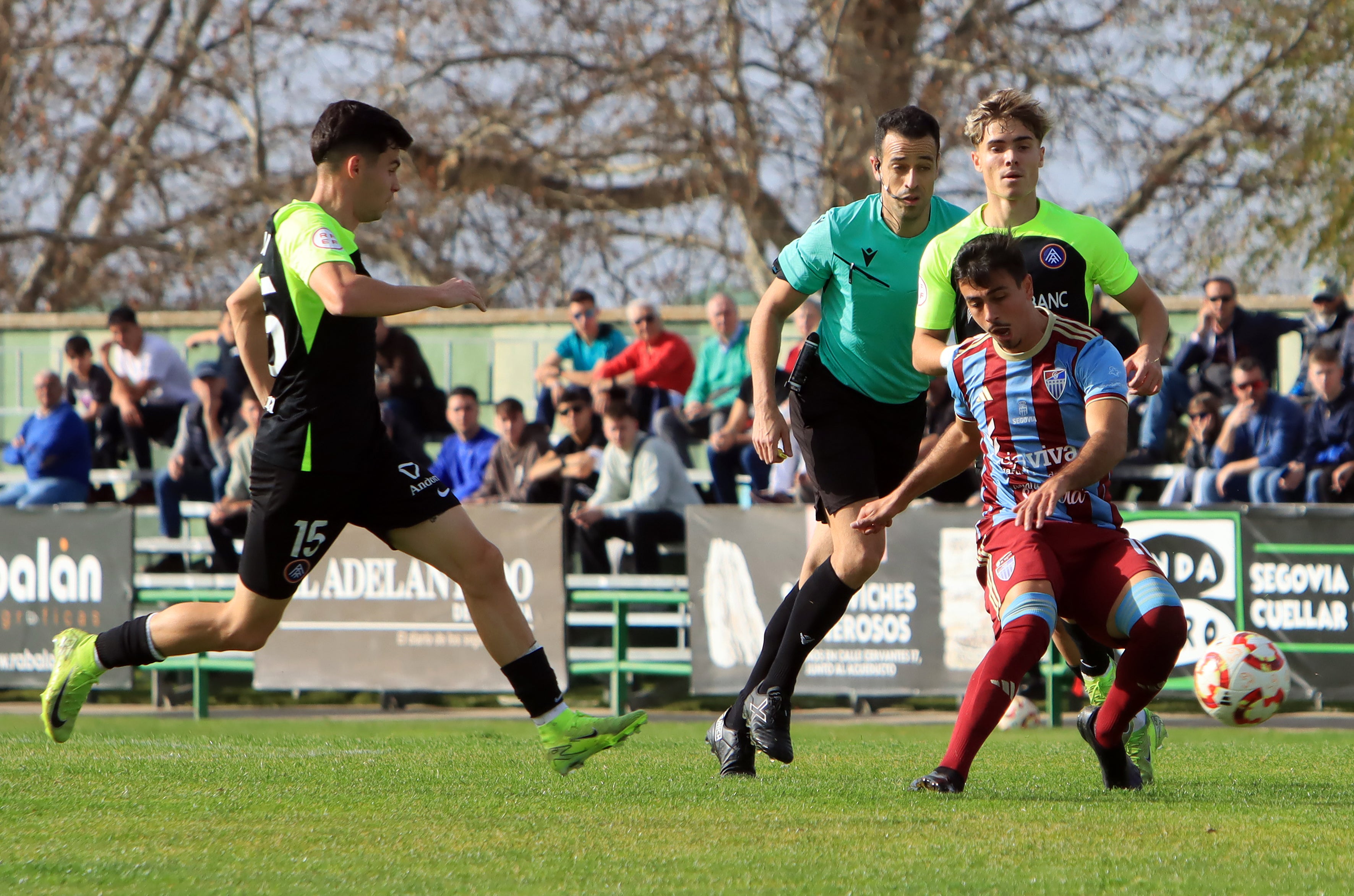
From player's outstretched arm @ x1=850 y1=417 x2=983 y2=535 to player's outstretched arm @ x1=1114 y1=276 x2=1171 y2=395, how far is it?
0.55 m

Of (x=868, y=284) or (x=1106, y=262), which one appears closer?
(x=1106, y=262)

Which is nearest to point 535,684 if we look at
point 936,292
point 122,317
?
point 936,292

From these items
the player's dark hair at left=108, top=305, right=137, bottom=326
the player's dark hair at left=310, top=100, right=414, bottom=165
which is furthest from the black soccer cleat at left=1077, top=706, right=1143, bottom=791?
the player's dark hair at left=108, top=305, right=137, bottom=326

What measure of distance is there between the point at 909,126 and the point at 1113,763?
7.56ft

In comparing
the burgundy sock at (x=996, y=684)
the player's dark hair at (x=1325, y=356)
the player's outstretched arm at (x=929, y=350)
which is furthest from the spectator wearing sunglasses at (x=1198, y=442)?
the burgundy sock at (x=996, y=684)

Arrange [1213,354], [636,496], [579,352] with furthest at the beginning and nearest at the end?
[579,352] → [1213,354] → [636,496]

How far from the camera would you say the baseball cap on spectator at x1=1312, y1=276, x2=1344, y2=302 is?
11734 millimetres

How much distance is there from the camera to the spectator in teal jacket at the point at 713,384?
494 inches

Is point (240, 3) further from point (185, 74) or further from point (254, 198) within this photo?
point (254, 198)

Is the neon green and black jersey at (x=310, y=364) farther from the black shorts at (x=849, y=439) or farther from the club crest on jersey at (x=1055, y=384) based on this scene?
the club crest on jersey at (x=1055, y=384)

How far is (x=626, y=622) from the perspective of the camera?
11.2m

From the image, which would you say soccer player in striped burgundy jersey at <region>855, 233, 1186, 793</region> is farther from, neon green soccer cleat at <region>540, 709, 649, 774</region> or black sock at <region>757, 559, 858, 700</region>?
neon green soccer cleat at <region>540, 709, 649, 774</region>

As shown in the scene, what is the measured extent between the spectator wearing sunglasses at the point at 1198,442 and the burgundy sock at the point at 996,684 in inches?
264

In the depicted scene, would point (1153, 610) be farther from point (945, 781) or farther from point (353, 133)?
point (353, 133)
